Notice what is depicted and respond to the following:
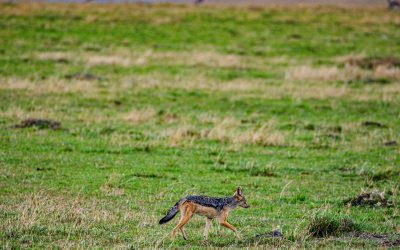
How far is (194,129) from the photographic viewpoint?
2239 centimetres

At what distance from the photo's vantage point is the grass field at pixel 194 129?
11695 millimetres

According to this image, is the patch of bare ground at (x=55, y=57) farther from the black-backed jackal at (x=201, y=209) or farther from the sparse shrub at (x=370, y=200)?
the black-backed jackal at (x=201, y=209)

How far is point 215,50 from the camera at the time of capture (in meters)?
42.1

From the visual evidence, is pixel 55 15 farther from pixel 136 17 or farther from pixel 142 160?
pixel 142 160

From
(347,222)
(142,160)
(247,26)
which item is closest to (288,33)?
(247,26)

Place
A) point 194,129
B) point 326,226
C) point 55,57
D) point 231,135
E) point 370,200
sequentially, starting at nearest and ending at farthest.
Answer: point 326,226 → point 370,200 → point 231,135 → point 194,129 → point 55,57

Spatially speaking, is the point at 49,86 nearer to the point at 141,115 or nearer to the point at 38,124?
the point at 141,115

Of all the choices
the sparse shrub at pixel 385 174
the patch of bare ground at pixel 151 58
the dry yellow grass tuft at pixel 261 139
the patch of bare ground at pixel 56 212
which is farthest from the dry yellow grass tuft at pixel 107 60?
the patch of bare ground at pixel 56 212

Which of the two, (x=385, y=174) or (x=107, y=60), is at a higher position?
(x=107, y=60)

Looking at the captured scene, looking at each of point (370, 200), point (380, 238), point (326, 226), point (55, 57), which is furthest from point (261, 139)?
point (55, 57)

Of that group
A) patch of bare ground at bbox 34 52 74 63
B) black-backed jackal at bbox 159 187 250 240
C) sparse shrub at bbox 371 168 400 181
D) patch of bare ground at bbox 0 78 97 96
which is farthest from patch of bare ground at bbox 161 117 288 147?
patch of bare ground at bbox 34 52 74 63

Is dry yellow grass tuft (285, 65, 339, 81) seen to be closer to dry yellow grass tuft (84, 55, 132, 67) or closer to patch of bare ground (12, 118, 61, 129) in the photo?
dry yellow grass tuft (84, 55, 132, 67)

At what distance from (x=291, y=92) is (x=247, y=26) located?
70.4ft

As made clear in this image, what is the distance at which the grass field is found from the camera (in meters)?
11.7
